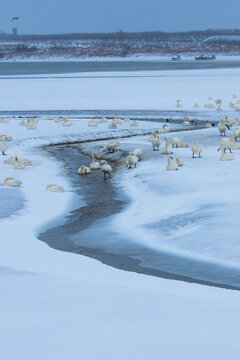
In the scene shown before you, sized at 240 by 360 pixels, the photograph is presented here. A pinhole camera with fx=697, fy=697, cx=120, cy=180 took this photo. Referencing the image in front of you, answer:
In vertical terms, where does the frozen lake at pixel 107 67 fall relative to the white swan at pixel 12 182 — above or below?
above

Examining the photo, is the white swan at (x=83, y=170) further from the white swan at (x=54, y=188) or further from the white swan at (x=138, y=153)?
the white swan at (x=54, y=188)

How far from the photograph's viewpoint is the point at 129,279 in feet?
26.6

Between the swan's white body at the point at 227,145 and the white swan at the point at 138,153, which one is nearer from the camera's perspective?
the white swan at the point at 138,153

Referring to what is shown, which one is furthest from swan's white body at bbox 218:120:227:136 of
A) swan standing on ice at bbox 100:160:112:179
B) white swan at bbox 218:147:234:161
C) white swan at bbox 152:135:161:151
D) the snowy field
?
swan standing on ice at bbox 100:160:112:179

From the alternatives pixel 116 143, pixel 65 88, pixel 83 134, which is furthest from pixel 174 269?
pixel 65 88

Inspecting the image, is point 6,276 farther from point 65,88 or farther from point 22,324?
point 65,88

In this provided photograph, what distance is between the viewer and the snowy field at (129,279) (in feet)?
18.8

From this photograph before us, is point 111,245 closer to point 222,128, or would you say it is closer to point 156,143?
point 156,143

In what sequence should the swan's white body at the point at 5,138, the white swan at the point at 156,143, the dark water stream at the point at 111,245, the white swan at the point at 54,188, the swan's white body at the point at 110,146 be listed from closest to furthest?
the dark water stream at the point at 111,245
the white swan at the point at 54,188
the white swan at the point at 156,143
the swan's white body at the point at 110,146
the swan's white body at the point at 5,138

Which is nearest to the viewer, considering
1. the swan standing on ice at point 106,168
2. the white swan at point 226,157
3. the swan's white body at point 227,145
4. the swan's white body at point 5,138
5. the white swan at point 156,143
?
the swan standing on ice at point 106,168

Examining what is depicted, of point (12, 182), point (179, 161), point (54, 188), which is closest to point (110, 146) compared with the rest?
point (179, 161)

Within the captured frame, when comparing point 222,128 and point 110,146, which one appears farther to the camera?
point 222,128

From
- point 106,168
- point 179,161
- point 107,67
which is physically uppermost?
point 107,67

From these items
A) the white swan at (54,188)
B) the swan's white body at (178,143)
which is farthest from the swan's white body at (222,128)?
the white swan at (54,188)
